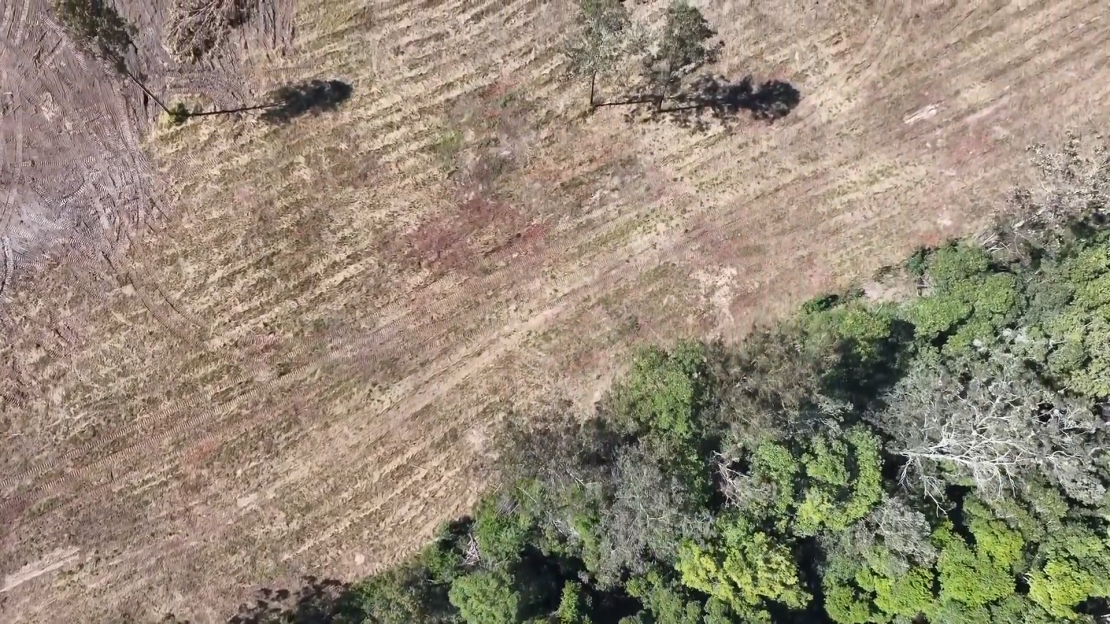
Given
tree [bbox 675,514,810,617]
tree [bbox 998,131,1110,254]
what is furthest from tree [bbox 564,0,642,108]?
tree [bbox 675,514,810,617]

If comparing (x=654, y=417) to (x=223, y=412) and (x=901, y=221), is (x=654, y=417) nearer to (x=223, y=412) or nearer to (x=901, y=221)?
(x=901, y=221)

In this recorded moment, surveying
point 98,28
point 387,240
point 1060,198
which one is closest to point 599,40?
point 387,240

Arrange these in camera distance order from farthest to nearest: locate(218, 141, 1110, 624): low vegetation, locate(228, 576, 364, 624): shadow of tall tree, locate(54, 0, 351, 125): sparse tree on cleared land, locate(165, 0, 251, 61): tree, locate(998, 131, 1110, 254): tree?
1. locate(165, 0, 251, 61): tree
2. locate(228, 576, 364, 624): shadow of tall tree
3. locate(54, 0, 351, 125): sparse tree on cleared land
4. locate(998, 131, 1110, 254): tree
5. locate(218, 141, 1110, 624): low vegetation

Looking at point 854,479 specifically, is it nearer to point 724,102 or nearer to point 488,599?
point 488,599

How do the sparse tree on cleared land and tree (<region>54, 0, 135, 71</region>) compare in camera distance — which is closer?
tree (<region>54, 0, 135, 71</region>)

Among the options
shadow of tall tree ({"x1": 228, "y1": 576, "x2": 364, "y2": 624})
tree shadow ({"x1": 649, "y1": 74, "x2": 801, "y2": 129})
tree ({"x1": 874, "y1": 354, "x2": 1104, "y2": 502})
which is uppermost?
tree shadow ({"x1": 649, "y1": 74, "x2": 801, "y2": 129})

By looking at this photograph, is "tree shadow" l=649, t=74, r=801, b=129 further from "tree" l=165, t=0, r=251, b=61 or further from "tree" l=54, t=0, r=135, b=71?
"tree" l=54, t=0, r=135, b=71

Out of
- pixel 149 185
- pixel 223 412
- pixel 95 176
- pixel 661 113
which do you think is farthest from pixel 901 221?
pixel 95 176
